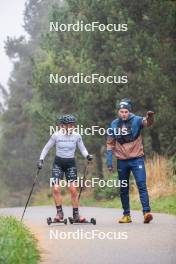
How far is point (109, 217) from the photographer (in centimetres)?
1149

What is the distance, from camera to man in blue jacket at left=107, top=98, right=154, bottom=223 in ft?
31.3

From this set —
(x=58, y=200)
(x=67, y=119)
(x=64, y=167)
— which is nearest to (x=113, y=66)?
(x=64, y=167)

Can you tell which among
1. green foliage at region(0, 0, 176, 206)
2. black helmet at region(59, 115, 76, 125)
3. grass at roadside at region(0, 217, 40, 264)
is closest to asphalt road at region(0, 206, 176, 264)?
grass at roadside at region(0, 217, 40, 264)

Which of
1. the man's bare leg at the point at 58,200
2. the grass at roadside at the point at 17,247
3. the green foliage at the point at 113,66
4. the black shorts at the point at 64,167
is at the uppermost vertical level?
the green foliage at the point at 113,66

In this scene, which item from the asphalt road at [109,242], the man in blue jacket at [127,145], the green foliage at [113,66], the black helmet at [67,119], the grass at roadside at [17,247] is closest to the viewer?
the grass at roadside at [17,247]

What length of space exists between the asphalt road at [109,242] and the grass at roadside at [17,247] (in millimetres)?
121

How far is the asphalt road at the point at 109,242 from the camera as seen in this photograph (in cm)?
655

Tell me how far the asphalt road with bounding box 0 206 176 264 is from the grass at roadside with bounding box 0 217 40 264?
12 cm

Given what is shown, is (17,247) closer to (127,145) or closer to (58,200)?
(127,145)

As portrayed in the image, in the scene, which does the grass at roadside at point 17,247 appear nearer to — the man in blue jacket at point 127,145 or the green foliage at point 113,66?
the man in blue jacket at point 127,145

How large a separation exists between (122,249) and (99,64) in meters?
15.1

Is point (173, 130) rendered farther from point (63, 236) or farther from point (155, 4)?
point (63, 236)

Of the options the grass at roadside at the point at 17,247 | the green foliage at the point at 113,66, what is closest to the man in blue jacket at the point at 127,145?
the grass at roadside at the point at 17,247

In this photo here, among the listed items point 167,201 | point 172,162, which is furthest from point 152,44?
point 167,201
